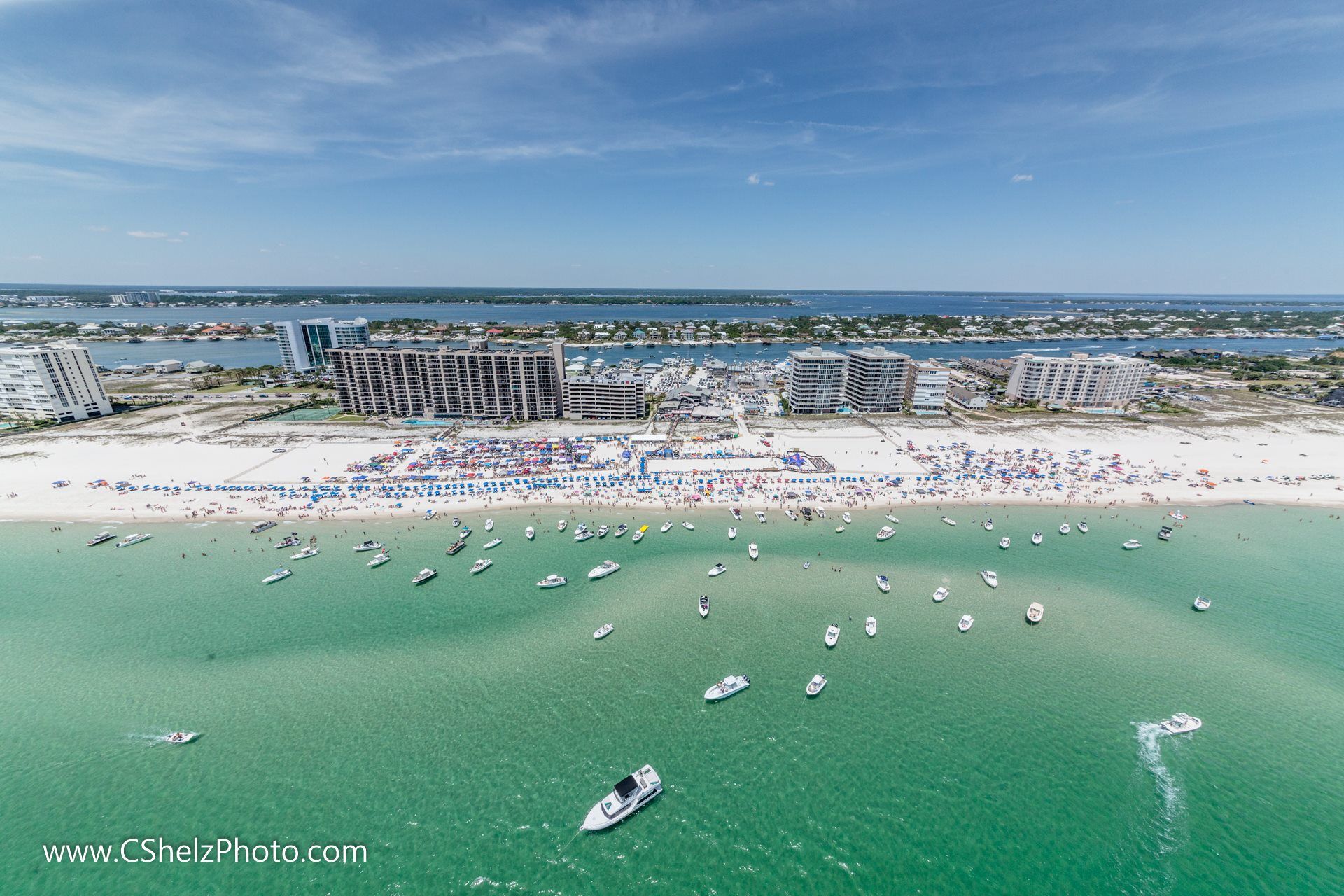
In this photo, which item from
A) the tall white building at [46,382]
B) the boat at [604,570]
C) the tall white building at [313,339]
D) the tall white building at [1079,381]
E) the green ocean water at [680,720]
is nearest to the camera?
the green ocean water at [680,720]

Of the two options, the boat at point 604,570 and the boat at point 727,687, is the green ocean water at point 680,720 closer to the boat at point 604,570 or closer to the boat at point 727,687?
the boat at point 727,687

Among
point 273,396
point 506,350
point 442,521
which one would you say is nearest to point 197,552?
point 442,521

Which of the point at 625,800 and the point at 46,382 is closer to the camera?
the point at 625,800

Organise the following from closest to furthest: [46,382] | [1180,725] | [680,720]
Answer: [1180,725] → [680,720] → [46,382]

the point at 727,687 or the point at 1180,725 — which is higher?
the point at 727,687

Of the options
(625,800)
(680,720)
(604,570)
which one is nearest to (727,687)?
(680,720)

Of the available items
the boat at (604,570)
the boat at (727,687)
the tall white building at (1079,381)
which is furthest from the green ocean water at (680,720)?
the tall white building at (1079,381)

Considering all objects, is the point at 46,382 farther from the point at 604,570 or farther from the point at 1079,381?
the point at 1079,381

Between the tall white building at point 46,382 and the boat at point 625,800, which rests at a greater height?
the tall white building at point 46,382
